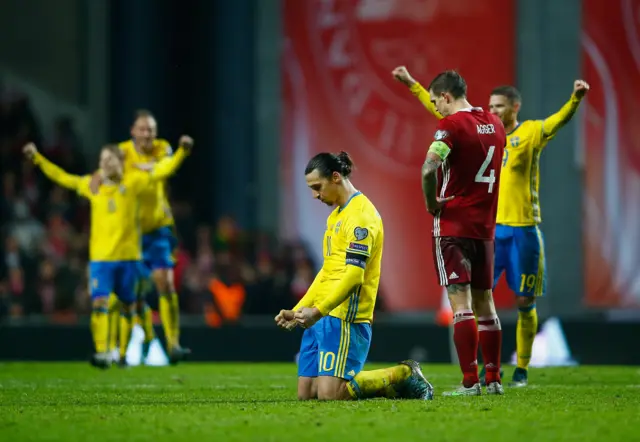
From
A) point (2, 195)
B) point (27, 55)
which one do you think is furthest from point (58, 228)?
point (27, 55)

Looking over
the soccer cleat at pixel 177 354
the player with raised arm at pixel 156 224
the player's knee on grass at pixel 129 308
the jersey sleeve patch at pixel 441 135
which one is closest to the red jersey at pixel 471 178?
the jersey sleeve patch at pixel 441 135

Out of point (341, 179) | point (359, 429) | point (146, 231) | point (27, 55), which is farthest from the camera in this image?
point (27, 55)

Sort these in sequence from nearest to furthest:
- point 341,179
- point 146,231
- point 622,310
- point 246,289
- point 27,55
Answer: point 341,179 → point 146,231 → point 246,289 → point 622,310 → point 27,55

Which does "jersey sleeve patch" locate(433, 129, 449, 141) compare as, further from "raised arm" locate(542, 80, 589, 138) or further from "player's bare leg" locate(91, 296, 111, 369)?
"player's bare leg" locate(91, 296, 111, 369)

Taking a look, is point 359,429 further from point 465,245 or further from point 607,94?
point 607,94

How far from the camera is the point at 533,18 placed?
733 inches

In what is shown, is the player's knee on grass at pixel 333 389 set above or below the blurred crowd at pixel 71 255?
below

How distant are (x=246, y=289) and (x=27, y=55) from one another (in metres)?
6.70

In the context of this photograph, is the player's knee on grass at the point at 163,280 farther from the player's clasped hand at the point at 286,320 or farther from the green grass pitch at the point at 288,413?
the player's clasped hand at the point at 286,320

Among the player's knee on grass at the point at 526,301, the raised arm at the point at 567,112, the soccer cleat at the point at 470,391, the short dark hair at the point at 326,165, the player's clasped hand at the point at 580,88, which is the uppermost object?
the player's clasped hand at the point at 580,88

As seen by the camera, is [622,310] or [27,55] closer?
[622,310]

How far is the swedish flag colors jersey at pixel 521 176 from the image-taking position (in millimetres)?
9188

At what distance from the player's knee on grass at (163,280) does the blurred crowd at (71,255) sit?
2.75 m

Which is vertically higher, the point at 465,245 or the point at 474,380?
the point at 465,245
